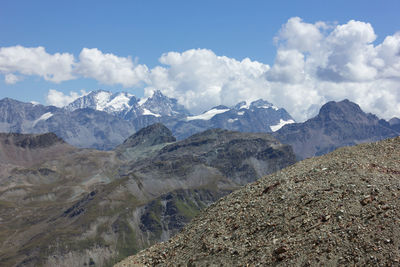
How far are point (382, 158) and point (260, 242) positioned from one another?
619 inches

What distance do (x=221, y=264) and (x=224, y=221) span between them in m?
5.43

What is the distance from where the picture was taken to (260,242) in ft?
85.6

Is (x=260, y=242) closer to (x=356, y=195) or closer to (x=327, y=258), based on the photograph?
(x=327, y=258)

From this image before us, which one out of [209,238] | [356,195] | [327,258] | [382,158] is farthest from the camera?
[382,158]

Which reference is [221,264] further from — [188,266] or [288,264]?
[288,264]

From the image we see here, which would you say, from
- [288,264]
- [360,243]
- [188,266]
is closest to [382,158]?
[360,243]

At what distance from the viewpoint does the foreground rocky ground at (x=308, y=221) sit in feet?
74.0

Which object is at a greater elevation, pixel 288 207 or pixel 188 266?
Result: pixel 288 207

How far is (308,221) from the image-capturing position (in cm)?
2586

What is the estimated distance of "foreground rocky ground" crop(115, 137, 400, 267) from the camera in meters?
22.6

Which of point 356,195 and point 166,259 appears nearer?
point 356,195

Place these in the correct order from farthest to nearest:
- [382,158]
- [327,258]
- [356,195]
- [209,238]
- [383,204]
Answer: [382,158] → [209,238] → [356,195] → [383,204] → [327,258]

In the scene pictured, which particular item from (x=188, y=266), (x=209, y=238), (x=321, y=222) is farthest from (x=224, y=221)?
(x=321, y=222)

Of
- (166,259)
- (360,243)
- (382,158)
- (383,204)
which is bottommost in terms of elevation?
(166,259)
